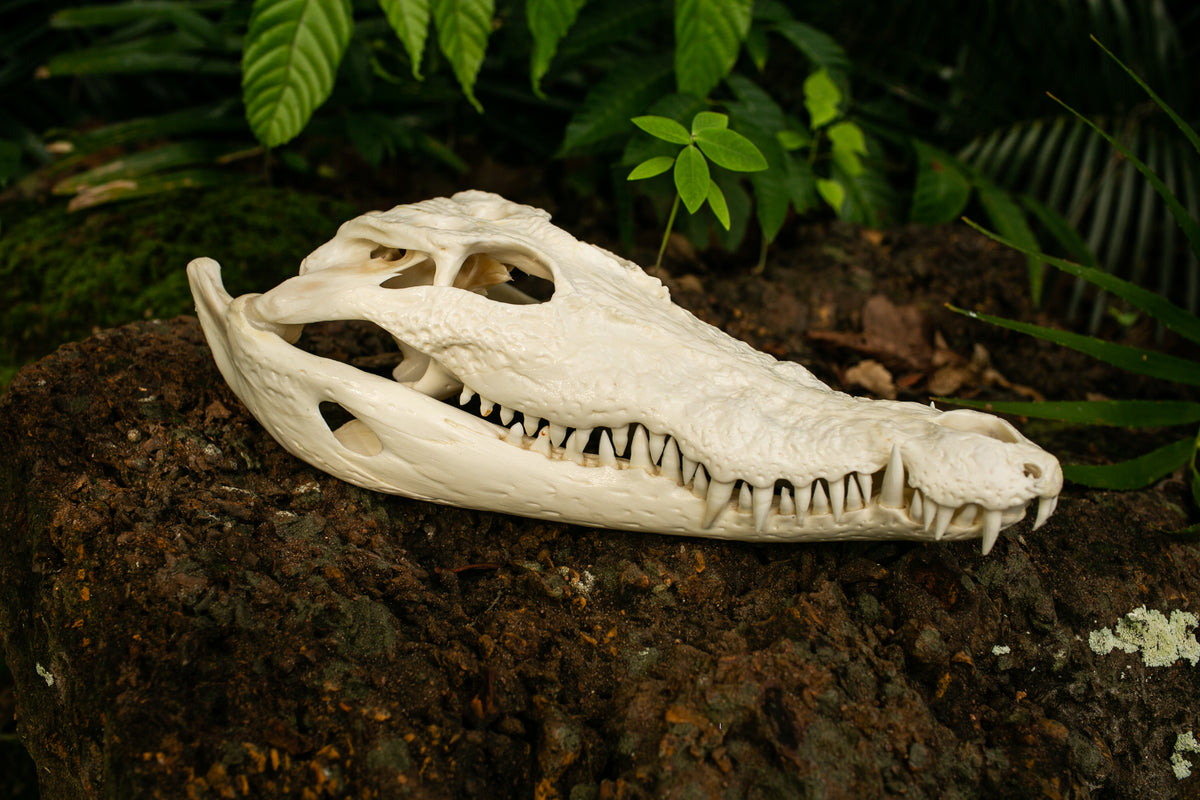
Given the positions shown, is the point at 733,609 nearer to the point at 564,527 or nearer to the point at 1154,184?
the point at 564,527

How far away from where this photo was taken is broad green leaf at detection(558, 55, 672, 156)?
9.60 feet

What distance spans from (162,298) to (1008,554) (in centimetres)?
297

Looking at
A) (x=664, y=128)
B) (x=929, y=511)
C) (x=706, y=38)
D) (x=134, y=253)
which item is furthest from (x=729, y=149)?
(x=134, y=253)

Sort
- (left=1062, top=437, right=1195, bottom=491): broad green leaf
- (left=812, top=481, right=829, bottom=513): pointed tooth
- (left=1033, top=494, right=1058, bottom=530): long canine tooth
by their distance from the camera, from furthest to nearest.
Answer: (left=1062, top=437, right=1195, bottom=491): broad green leaf → (left=812, top=481, right=829, bottom=513): pointed tooth → (left=1033, top=494, right=1058, bottom=530): long canine tooth

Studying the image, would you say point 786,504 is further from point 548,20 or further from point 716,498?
point 548,20

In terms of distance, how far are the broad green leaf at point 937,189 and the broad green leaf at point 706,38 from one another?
1.29m

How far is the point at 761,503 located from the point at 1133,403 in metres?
1.33

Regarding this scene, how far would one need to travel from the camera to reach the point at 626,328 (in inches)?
75.0

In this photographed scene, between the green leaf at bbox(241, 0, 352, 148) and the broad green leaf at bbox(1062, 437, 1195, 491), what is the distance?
259cm

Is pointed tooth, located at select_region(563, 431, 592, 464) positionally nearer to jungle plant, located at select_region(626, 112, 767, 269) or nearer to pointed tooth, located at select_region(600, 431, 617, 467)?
pointed tooth, located at select_region(600, 431, 617, 467)

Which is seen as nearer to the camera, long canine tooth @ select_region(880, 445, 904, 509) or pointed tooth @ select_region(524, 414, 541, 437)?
long canine tooth @ select_region(880, 445, 904, 509)

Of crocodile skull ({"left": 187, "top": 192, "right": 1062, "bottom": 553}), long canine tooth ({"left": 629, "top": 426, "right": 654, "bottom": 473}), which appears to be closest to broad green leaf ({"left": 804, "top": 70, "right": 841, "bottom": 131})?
crocodile skull ({"left": 187, "top": 192, "right": 1062, "bottom": 553})

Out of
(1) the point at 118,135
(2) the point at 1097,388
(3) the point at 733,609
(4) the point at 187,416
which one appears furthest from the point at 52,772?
(2) the point at 1097,388

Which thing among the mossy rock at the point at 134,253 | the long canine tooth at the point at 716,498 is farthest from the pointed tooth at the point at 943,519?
the mossy rock at the point at 134,253
